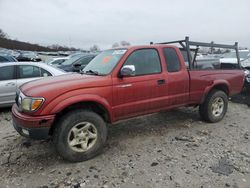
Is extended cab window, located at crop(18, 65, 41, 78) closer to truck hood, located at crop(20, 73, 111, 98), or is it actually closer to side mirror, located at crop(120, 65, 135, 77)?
truck hood, located at crop(20, 73, 111, 98)

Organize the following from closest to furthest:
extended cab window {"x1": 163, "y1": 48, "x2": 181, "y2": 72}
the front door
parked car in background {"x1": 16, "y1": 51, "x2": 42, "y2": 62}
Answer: the front door, extended cab window {"x1": 163, "y1": 48, "x2": 181, "y2": 72}, parked car in background {"x1": 16, "y1": 51, "x2": 42, "y2": 62}

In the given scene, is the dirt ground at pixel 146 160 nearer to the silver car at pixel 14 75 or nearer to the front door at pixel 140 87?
the front door at pixel 140 87

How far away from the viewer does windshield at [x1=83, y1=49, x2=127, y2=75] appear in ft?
14.0

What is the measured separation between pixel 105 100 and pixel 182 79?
1.82 m

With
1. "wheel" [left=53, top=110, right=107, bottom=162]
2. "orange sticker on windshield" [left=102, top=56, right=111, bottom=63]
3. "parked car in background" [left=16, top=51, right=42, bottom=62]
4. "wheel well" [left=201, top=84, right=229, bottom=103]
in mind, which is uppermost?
"parked car in background" [left=16, top=51, right=42, bottom=62]

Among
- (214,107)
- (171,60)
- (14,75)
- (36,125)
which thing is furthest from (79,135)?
(14,75)

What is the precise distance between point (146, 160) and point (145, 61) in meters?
1.81

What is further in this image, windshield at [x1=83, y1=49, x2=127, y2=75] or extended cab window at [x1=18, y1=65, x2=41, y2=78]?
extended cab window at [x1=18, y1=65, x2=41, y2=78]

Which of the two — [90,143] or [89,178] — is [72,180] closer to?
[89,178]

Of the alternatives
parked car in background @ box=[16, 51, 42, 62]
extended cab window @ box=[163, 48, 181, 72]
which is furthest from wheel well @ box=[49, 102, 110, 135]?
parked car in background @ box=[16, 51, 42, 62]

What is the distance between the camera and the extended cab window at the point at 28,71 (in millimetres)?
6797

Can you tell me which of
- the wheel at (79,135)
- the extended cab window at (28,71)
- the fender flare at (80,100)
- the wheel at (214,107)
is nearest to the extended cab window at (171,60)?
the wheel at (214,107)

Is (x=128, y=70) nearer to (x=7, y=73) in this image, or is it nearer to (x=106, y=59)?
(x=106, y=59)

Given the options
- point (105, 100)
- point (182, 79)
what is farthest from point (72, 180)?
point (182, 79)
